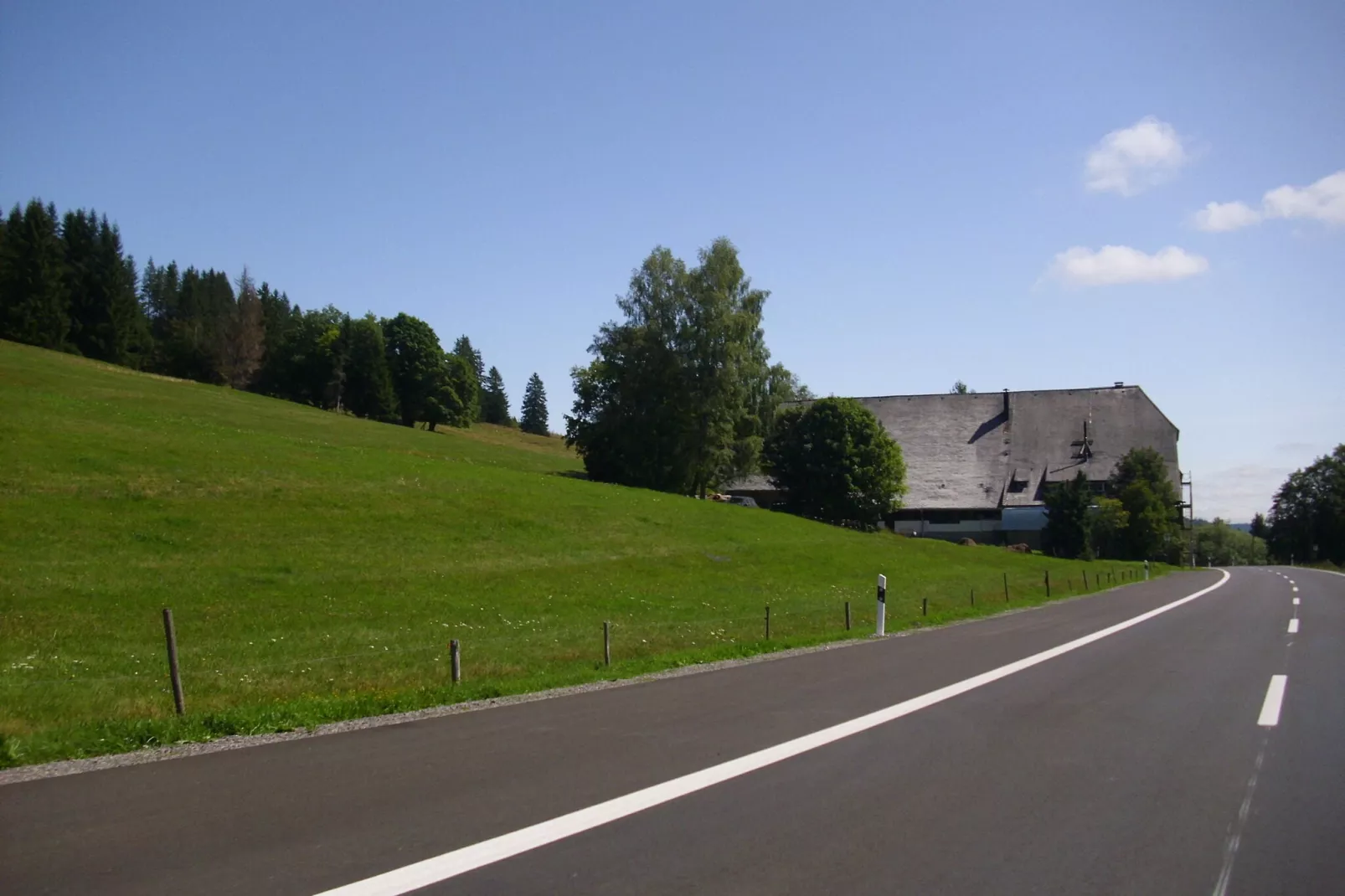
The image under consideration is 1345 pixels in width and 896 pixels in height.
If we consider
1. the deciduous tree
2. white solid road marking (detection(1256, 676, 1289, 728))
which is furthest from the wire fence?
the deciduous tree

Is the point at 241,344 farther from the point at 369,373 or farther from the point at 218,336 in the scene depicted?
the point at 369,373

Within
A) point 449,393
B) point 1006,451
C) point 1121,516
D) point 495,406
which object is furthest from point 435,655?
point 495,406

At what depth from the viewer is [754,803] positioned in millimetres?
6594

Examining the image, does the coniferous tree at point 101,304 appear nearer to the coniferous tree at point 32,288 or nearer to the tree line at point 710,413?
the coniferous tree at point 32,288

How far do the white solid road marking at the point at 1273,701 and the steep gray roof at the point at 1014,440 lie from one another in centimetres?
7161

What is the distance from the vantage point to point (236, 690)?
44.0 ft

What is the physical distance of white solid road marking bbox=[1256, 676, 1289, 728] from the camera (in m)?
9.83

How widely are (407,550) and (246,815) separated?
25.8 meters

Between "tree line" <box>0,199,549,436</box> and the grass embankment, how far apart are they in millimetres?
32727

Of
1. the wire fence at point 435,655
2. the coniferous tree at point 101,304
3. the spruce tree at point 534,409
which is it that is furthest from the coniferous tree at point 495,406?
the wire fence at point 435,655

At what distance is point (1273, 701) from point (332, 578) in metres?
21.9

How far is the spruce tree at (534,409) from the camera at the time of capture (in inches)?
6781

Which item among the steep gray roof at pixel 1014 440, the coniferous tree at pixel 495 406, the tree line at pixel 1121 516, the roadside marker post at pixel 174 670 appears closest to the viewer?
the roadside marker post at pixel 174 670

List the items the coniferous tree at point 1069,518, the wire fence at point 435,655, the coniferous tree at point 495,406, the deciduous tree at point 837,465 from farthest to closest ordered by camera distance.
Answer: the coniferous tree at point 495,406, the deciduous tree at point 837,465, the coniferous tree at point 1069,518, the wire fence at point 435,655
